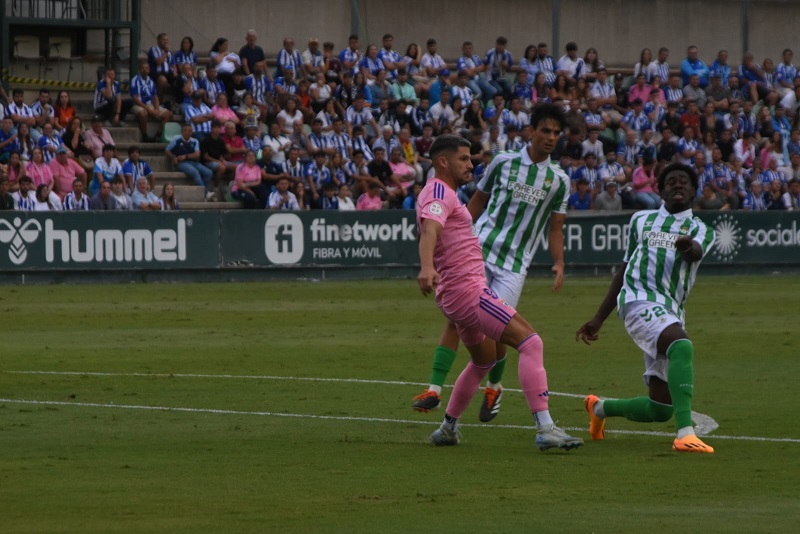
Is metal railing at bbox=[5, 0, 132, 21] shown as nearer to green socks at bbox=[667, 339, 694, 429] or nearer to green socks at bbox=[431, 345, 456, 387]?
green socks at bbox=[431, 345, 456, 387]

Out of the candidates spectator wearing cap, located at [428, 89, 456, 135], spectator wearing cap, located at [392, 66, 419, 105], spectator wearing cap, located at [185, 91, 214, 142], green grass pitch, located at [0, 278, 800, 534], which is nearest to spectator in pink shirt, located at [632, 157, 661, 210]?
spectator wearing cap, located at [428, 89, 456, 135]

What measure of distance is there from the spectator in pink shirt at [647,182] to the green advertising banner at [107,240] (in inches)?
389

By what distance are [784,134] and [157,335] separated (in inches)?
854

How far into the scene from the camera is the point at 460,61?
34.5m

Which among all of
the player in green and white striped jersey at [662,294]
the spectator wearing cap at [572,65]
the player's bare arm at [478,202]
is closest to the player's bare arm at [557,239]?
the player's bare arm at [478,202]

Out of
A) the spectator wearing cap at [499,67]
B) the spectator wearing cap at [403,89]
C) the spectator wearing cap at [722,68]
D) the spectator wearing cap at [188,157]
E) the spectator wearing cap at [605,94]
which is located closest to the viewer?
the spectator wearing cap at [188,157]

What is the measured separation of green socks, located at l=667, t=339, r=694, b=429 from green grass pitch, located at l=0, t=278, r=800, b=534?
276mm

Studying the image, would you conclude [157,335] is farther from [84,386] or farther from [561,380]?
[561,380]

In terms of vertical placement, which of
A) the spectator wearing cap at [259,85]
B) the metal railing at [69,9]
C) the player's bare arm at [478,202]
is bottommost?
the player's bare arm at [478,202]

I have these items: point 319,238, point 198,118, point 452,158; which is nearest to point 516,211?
point 452,158

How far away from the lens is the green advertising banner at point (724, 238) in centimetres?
2981

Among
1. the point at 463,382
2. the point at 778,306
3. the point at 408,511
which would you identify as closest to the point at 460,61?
the point at 778,306

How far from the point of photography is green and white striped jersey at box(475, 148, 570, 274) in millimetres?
11664

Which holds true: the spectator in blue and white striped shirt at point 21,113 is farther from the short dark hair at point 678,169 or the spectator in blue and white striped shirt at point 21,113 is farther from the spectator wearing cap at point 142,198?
the short dark hair at point 678,169
